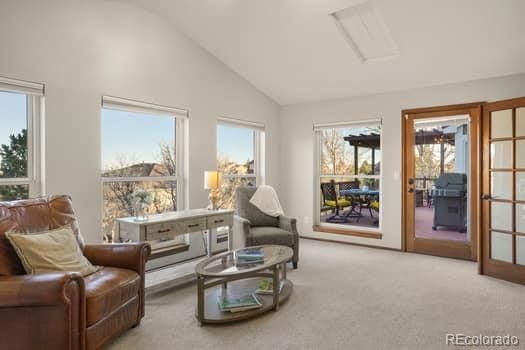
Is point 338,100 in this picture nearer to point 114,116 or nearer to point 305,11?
point 305,11

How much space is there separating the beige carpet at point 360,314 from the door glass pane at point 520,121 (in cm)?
160

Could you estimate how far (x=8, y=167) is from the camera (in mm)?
2998

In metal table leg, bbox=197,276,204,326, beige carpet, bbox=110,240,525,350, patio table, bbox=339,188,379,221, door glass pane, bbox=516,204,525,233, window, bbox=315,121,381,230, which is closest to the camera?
beige carpet, bbox=110,240,525,350

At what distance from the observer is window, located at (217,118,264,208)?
200 inches

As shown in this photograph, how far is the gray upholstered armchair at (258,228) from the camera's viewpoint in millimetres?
3943

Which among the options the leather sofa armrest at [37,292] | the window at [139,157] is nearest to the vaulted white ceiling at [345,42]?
the window at [139,157]

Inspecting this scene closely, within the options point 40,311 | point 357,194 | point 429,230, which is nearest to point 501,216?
point 429,230

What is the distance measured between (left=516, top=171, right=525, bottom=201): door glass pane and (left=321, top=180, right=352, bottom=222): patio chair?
2441mm

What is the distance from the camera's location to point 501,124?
3729 mm

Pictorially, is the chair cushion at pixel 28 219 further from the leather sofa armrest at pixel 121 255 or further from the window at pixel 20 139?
the window at pixel 20 139

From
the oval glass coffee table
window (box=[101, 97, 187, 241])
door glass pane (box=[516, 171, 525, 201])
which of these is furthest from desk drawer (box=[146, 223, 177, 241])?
door glass pane (box=[516, 171, 525, 201])

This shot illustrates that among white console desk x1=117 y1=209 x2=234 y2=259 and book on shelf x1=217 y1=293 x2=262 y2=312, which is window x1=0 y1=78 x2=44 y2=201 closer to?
white console desk x1=117 y1=209 x2=234 y2=259

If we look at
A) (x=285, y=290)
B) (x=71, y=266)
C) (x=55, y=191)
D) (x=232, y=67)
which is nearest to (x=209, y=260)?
(x=285, y=290)

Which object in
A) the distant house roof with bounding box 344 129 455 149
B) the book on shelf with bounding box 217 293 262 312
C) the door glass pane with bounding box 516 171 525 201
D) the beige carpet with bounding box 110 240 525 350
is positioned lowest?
the beige carpet with bounding box 110 240 525 350
